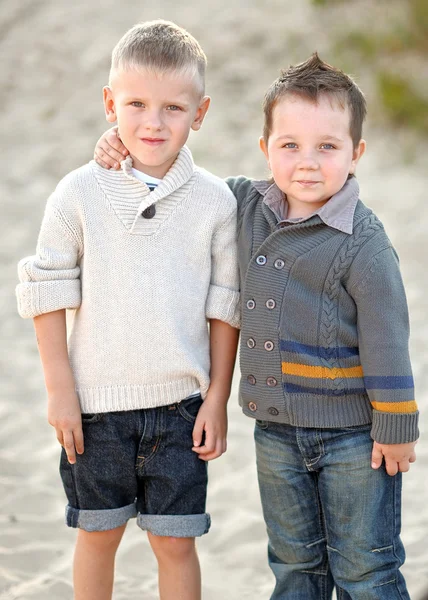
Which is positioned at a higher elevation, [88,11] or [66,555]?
[88,11]

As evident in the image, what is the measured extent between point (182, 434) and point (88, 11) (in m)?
8.42

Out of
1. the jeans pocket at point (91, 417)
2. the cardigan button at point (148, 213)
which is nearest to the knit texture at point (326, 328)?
the cardigan button at point (148, 213)

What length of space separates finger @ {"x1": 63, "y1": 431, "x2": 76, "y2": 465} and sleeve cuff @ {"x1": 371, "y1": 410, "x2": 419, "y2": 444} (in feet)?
2.47

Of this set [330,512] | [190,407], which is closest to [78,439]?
[190,407]

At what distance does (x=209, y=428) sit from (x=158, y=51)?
0.95 m

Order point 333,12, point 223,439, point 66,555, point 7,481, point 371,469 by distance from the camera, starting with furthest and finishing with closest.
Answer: point 333,12
point 7,481
point 66,555
point 223,439
point 371,469

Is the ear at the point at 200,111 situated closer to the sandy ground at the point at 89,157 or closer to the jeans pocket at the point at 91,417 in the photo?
the jeans pocket at the point at 91,417

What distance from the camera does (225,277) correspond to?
231cm

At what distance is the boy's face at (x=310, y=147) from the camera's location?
2137mm

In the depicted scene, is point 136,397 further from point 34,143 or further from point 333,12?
point 333,12

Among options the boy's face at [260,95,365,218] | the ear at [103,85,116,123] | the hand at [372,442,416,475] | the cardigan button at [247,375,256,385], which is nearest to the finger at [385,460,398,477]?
the hand at [372,442,416,475]

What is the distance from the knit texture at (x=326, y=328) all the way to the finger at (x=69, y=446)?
459mm

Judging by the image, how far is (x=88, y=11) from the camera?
9.79 metres

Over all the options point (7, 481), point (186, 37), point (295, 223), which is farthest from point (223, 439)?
point (7, 481)
